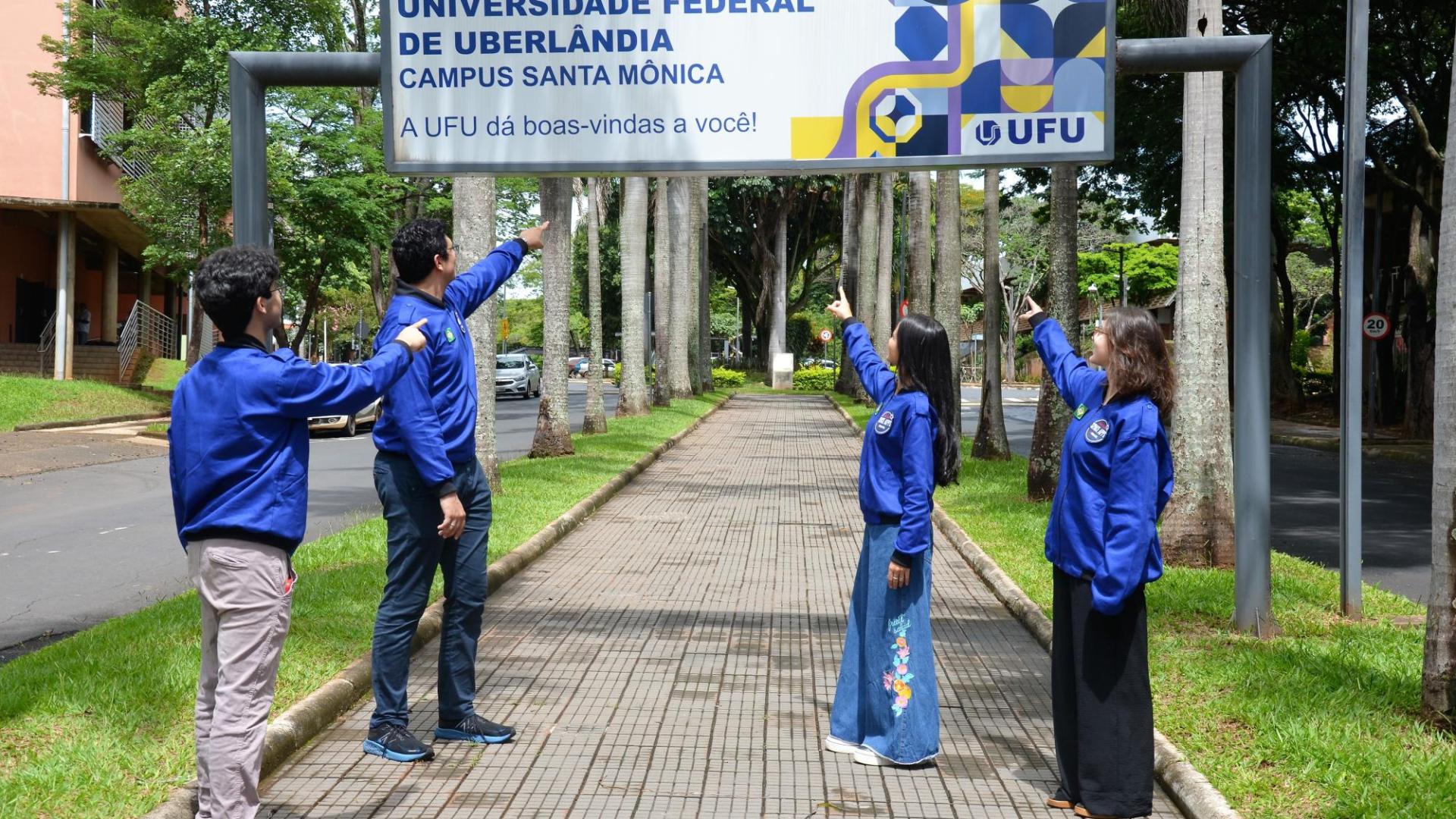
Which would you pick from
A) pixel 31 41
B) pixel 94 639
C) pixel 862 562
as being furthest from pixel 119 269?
pixel 862 562

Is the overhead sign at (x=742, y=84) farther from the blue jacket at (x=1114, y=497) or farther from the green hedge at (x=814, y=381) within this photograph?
the green hedge at (x=814, y=381)

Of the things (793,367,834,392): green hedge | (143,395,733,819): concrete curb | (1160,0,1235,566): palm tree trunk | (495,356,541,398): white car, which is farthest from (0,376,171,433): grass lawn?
(793,367,834,392): green hedge

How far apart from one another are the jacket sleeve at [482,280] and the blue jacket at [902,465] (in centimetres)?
164

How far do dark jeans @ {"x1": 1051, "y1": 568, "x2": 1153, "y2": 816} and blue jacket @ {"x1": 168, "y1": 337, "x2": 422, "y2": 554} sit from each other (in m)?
2.67

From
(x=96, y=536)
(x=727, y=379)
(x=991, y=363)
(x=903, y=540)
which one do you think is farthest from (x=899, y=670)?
(x=727, y=379)

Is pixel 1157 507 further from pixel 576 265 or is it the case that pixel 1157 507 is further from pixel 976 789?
pixel 576 265

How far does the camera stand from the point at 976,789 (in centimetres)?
522

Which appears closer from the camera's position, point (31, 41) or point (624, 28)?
point (624, 28)

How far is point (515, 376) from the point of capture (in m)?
45.6

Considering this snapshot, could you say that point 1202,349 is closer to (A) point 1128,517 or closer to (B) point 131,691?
(A) point 1128,517

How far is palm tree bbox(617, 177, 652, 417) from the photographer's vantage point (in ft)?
91.4

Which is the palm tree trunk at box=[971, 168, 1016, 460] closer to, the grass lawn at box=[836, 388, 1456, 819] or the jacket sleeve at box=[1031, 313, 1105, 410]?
the grass lawn at box=[836, 388, 1456, 819]

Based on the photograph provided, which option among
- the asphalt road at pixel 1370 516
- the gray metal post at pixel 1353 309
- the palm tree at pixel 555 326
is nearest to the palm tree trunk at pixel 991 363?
the asphalt road at pixel 1370 516

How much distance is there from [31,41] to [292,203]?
804 centimetres
